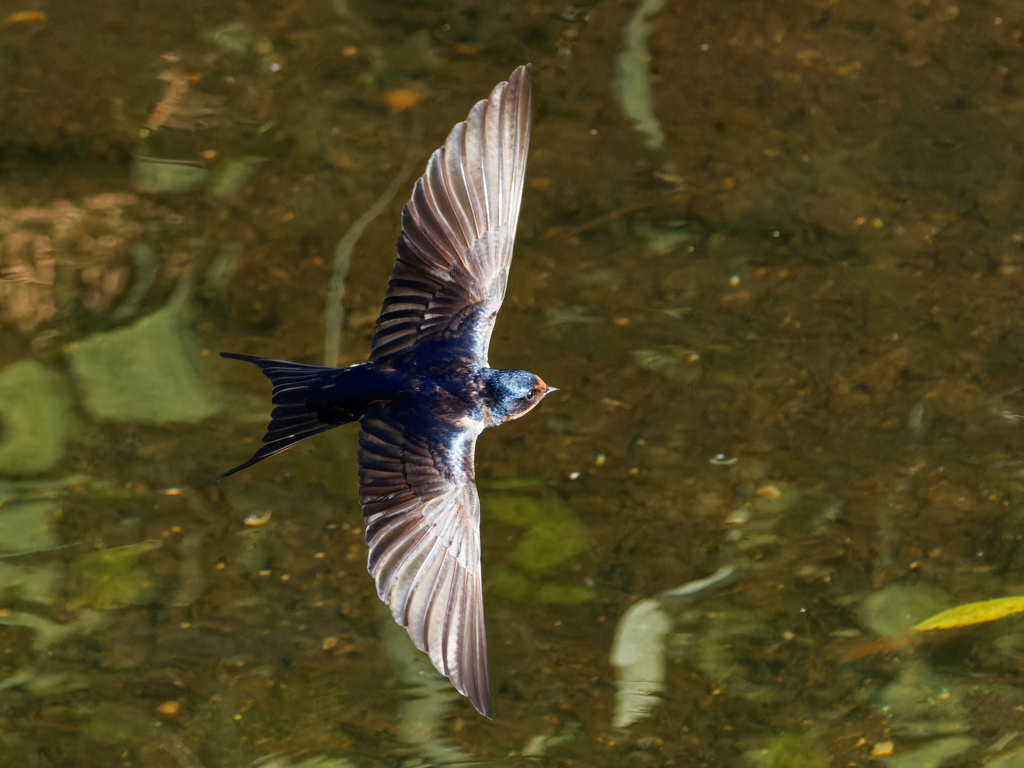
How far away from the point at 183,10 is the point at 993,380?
12.1ft

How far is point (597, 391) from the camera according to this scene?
345 centimetres

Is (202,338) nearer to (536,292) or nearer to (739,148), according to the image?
(536,292)

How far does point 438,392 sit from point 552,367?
3.04 feet

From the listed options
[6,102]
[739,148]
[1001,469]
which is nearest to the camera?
[6,102]

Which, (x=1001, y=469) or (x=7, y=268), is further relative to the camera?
(x=1001, y=469)

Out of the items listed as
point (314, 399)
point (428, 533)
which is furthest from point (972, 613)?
point (314, 399)

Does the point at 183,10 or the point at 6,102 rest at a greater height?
the point at 183,10

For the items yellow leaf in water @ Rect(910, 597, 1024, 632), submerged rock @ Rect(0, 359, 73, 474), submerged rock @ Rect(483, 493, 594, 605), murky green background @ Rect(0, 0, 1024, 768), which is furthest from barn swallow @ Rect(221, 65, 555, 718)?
yellow leaf in water @ Rect(910, 597, 1024, 632)

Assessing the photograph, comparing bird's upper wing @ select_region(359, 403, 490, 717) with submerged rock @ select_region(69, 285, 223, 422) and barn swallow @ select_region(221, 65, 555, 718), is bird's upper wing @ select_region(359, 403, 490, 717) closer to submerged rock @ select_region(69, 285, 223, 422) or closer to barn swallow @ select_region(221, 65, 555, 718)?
barn swallow @ select_region(221, 65, 555, 718)

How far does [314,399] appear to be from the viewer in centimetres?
257

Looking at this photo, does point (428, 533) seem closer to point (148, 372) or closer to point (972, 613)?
point (148, 372)

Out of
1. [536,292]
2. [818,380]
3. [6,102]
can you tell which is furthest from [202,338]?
[818,380]

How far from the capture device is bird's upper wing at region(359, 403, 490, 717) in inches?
94.6

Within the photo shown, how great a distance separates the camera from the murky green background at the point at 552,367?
3.26 meters
